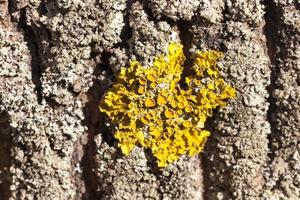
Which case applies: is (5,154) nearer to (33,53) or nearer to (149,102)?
(33,53)

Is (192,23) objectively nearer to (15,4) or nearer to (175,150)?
(175,150)

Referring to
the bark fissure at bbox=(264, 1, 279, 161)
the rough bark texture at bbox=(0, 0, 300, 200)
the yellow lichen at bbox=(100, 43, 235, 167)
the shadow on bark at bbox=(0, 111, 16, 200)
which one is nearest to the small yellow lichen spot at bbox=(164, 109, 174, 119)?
the yellow lichen at bbox=(100, 43, 235, 167)

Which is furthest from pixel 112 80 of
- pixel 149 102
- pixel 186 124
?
pixel 186 124

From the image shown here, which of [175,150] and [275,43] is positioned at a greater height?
[275,43]

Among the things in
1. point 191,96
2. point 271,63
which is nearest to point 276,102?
point 271,63

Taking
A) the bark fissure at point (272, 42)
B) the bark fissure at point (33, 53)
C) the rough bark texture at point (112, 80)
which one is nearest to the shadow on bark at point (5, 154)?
the rough bark texture at point (112, 80)

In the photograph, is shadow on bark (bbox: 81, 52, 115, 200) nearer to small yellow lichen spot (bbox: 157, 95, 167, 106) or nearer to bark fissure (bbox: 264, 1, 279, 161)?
small yellow lichen spot (bbox: 157, 95, 167, 106)
